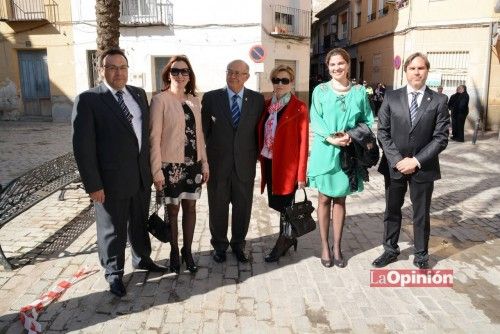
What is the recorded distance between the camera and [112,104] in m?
3.24

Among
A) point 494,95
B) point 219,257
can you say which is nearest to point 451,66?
point 494,95

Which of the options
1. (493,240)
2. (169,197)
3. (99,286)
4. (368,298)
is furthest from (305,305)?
(493,240)

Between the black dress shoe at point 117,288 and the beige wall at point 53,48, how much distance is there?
15147 mm

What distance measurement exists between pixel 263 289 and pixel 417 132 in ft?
6.32

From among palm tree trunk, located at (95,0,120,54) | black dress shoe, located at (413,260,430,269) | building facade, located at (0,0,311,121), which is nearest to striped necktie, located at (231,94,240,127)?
black dress shoe, located at (413,260,430,269)

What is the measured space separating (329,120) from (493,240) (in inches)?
103

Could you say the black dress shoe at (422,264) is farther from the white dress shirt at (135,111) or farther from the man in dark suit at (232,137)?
the white dress shirt at (135,111)

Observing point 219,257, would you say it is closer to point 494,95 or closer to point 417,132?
point 417,132

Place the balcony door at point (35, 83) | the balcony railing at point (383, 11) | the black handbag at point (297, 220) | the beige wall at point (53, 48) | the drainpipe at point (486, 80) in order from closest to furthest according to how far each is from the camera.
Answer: the black handbag at point (297, 220) < the drainpipe at point (486, 80) < the beige wall at point (53, 48) < the balcony door at point (35, 83) < the balcony railing at point (383, 11)

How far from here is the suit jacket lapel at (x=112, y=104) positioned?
127 inches

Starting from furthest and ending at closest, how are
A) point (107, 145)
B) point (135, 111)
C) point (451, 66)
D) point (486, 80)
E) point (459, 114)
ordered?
point (451, 66), point (486, 80), point (459, 114), point (135, 111), point (107, 145)

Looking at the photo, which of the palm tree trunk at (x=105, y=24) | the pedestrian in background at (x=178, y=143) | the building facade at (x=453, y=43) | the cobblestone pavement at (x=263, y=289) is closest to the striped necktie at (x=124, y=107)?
the pedestrian in background at (x=178, y=143)

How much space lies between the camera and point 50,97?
57.1 feet

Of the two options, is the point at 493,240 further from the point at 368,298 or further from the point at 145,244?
the point at 145,244
